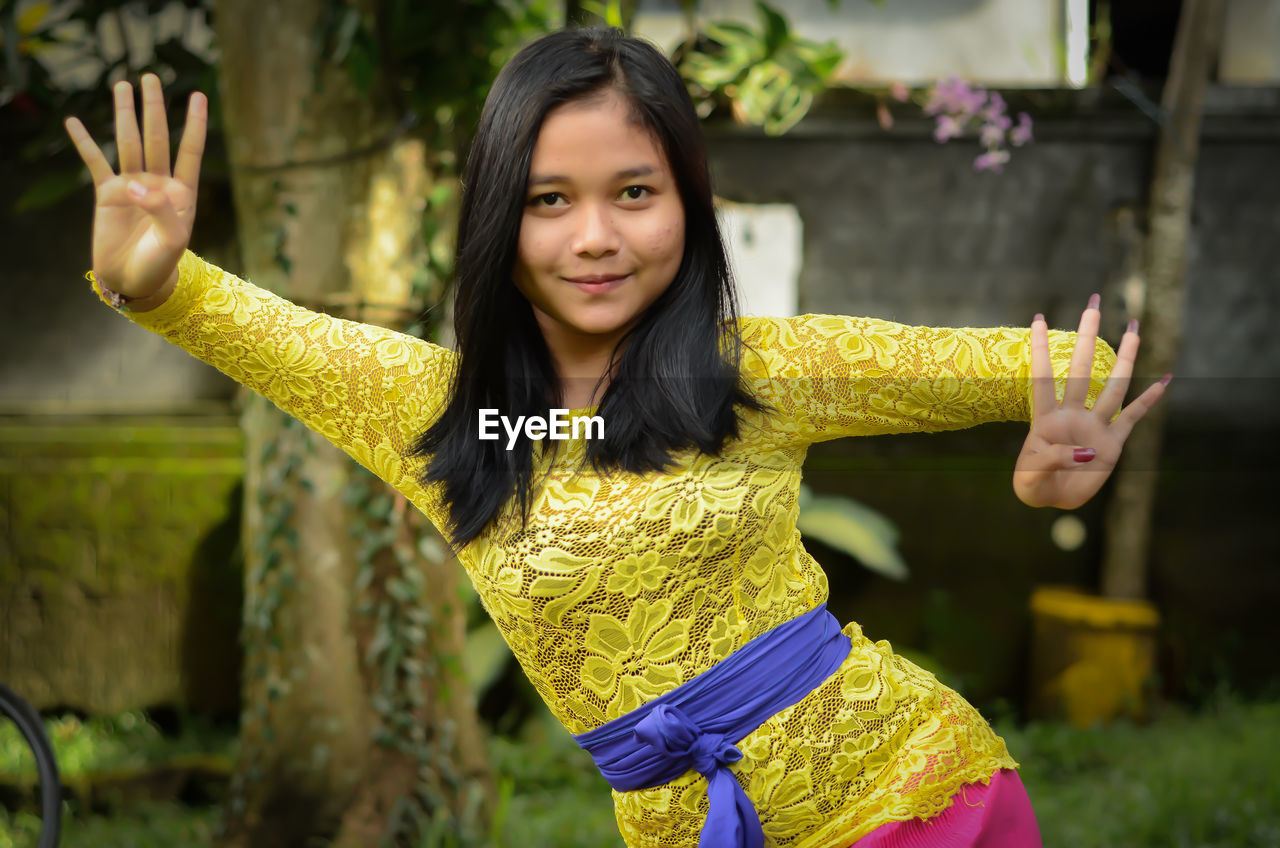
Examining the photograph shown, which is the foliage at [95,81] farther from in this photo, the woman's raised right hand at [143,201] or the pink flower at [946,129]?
the pink flower at [946,129]

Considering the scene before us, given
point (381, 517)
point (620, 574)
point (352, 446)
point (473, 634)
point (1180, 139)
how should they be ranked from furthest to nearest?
1. point (1180, 139)
2. point (473, 634)
3. point (381, 517)
4. point (352, 446)
5. point (620, 574)

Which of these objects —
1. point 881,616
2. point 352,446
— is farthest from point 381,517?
point 881,616

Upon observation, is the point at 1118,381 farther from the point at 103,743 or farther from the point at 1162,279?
the point at 103,743

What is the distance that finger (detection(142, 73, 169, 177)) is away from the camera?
4.05 feet

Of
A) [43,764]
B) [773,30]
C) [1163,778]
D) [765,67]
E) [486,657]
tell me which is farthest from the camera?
[486,657]

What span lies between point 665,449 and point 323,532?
6.29 feet

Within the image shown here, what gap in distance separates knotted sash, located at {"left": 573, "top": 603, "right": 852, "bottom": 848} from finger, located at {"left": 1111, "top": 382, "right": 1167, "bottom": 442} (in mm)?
405

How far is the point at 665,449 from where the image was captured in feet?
4.22

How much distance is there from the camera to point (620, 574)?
127 cm

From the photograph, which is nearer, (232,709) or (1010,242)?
(232,709)

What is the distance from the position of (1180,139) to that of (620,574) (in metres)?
3.98

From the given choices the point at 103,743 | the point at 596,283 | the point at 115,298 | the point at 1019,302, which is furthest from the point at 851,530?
the point at 115,298

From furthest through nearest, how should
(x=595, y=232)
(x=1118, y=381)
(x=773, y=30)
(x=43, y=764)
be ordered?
1. (x=773, y=30)
2. (x=43, y=764)
3. (x=595, y=232)
4. (x=1118, y=381)

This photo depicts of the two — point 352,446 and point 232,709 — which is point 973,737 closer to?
point 352,446
